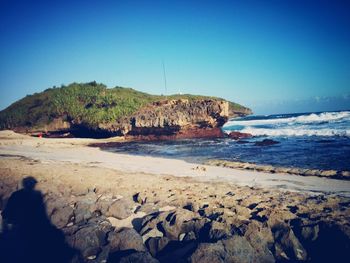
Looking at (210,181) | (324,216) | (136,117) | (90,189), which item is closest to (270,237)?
(324,216)

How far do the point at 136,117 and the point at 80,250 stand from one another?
2578cm

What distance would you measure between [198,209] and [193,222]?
1050 mm

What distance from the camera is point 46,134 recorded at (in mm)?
32625

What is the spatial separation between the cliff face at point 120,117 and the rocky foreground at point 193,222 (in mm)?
20744

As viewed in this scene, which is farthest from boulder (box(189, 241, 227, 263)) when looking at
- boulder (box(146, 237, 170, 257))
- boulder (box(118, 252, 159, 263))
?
boulder (box(146, 237, 170, 257))

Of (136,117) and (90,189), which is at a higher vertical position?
(136,117)

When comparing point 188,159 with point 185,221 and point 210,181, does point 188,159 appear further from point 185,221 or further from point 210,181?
point 185,221

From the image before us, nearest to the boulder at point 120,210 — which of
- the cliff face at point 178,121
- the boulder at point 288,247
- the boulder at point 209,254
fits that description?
the boulder at point 209,254

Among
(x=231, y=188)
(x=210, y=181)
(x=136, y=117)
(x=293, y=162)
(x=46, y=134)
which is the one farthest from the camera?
(x=46, y=134)

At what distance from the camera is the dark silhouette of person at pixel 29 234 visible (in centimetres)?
520

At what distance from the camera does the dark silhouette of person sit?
5195 mm

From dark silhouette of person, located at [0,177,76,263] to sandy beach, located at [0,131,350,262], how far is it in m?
0.22

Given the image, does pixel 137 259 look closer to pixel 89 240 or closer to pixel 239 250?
pixel 89 240

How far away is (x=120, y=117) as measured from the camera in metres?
31.5
